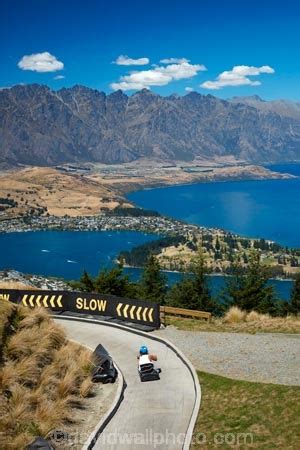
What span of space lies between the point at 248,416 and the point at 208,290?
83.2ft

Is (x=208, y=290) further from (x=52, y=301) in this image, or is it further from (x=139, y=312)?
(x=52, y=301)

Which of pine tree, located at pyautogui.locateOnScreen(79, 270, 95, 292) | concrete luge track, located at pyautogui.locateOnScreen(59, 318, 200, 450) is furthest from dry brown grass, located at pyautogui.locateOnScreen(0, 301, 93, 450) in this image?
pine tree, located at pyautogui.locateOnScreen(79, 270, 95, 292)

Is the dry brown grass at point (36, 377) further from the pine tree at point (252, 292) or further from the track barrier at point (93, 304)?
the pine tree at point (252, 292)

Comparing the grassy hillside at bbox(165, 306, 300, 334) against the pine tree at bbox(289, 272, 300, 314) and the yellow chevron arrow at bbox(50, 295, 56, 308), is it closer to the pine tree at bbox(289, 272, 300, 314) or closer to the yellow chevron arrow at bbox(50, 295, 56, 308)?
the yellow chevron arrow at bbox(50, 295, 56, 308)

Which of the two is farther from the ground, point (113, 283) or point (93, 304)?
point (93, 304)

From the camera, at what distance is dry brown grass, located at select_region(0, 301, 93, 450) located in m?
16.2

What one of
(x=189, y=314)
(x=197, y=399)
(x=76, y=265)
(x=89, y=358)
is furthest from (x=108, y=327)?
(x=76, y=265)

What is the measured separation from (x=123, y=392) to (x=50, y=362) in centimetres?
334

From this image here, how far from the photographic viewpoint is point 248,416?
1644 centimetres

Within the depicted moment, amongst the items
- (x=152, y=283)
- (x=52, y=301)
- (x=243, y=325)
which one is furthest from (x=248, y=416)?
(x=152, y=283)

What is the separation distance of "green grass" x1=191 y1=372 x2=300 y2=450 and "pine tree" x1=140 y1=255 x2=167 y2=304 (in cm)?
2450

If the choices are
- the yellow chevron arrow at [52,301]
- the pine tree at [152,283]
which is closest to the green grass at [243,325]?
the yellow chevron arrow at [52,301]

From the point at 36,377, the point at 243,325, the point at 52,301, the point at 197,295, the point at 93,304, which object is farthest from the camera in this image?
the point at 197,295

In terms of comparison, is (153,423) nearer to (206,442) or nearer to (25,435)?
(206,442)
